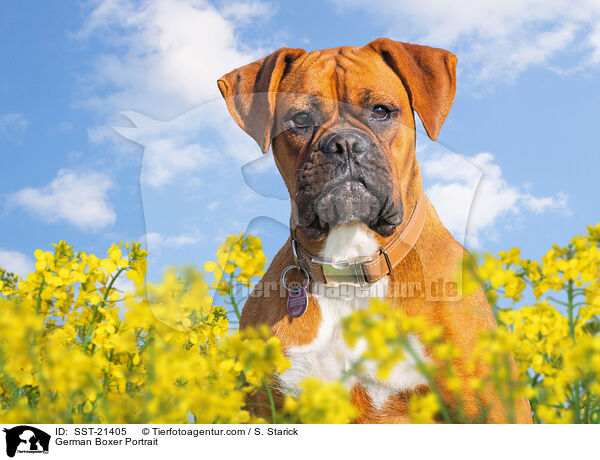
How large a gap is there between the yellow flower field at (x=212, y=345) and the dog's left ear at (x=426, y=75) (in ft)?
2.08

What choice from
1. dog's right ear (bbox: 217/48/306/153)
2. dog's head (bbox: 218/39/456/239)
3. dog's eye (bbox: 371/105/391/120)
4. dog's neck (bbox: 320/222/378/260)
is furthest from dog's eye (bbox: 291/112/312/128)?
dog's neck (bbox: 320/222/378/260)

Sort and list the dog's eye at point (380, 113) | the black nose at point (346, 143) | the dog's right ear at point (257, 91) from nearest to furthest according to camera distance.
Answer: the black nose at point (346, 143), the dog's eye at point (380, 113), the dog's right ear at point (257, 91)

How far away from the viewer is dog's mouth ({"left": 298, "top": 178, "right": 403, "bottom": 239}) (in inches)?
76.8

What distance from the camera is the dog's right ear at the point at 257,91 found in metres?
2.17

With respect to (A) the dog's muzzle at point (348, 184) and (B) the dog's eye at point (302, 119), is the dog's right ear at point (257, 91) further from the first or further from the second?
(A) the dog's muzzle at point (348, 184)

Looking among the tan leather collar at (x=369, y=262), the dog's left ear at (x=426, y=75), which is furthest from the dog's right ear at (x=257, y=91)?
the tan leather collar at (x=369, y=262)

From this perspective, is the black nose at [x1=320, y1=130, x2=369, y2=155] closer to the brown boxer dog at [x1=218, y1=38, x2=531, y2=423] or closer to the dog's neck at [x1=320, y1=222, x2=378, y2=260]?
the brown boxer dog at [x1=218, y1=38, x2=531, y2=423]

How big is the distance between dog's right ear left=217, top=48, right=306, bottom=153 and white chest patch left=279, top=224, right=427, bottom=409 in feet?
1.66

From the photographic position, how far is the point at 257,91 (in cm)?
222
